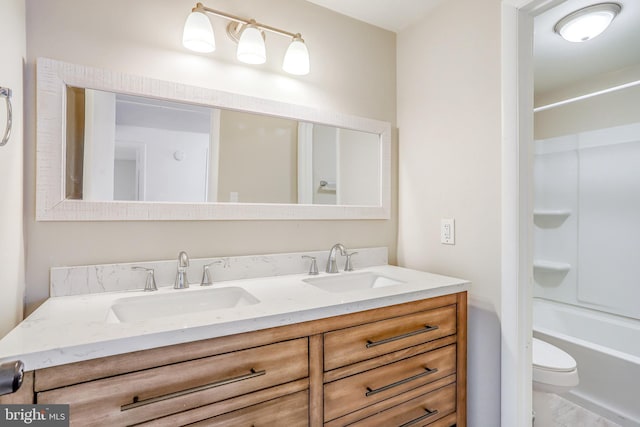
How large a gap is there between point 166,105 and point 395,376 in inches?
55.0

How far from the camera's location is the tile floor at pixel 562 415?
5.77ft

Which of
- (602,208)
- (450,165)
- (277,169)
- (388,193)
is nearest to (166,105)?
(277,169)

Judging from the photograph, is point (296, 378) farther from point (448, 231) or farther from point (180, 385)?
point (448, 231)

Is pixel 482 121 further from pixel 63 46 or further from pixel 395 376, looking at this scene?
pixel 63 46

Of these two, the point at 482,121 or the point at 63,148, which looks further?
the point at 482,121

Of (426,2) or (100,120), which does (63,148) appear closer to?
(100,120)

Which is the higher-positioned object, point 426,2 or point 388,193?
point 426,2

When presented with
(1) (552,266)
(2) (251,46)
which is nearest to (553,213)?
(1) (552,266)

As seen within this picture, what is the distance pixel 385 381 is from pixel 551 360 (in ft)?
3.62

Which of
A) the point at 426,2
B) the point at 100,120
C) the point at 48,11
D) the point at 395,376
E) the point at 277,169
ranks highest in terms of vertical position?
the point at 426,2

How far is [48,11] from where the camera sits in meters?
1.14

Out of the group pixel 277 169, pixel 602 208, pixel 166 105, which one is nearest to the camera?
pixel 166 105

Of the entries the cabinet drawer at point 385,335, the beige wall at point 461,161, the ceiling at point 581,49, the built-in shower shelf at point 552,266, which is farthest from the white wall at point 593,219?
the cabinet drawer at point 385,335

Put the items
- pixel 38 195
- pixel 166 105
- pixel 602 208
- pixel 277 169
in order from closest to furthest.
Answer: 1. pixel 38 195
2. pixel 166 105
3. pixel 277 169
4. pixel 602 208
